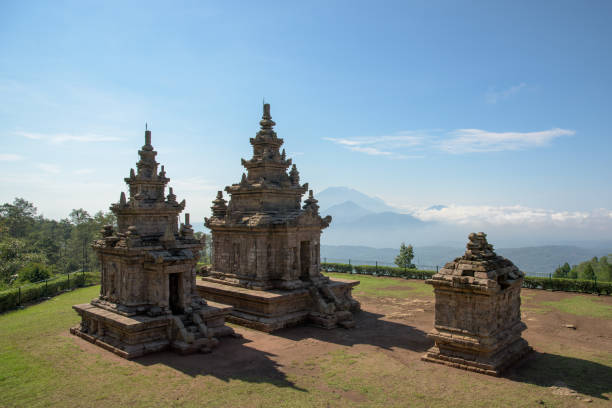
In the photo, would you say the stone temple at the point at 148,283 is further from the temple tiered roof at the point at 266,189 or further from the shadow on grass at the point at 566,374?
the shadow on grass at the point at 566,374

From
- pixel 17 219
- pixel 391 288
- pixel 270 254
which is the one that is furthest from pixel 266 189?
pixel 17 219

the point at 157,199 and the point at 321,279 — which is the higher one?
the point at 157,199

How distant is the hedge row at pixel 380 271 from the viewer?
117 ft

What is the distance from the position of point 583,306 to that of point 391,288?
12491 millimetres

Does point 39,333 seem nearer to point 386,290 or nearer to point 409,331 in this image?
point 409,331

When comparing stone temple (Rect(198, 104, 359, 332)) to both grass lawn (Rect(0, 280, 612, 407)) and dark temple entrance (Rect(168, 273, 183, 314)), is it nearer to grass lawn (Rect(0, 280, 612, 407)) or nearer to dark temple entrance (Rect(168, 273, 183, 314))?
grass lawn (Rect(0, 280, 612, 407))

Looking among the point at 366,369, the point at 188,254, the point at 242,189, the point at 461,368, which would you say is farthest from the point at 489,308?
the point at 242,189

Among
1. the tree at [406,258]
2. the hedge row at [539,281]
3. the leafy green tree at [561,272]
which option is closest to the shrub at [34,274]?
the hedge row at [539,281]

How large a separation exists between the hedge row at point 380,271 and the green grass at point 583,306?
10320 millimetres

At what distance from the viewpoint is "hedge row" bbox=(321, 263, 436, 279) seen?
3554 centimetres

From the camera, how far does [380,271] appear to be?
3778 cm

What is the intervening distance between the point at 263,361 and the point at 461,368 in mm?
7193

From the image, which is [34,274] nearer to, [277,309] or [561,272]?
[277,309]

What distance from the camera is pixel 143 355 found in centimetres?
1495
